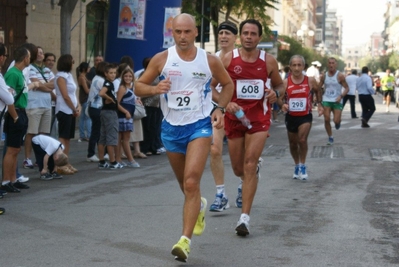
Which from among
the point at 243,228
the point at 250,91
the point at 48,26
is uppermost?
the point at 48,26

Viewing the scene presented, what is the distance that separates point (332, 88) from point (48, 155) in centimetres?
898

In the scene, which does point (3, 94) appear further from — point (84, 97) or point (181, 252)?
point (84, 97)

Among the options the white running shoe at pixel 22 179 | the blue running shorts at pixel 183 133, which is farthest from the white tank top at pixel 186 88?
the white running shoe at pixel 22 179

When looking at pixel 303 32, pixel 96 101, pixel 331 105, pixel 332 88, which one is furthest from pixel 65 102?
pixel 303 32

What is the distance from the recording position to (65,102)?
12977 mm

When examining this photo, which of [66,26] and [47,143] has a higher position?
[66,26]

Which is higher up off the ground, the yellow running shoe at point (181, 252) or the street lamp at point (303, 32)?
the street lamp at point (303, 32)

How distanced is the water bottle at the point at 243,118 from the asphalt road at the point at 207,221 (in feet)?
3.15

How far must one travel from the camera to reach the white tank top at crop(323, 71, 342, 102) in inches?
771

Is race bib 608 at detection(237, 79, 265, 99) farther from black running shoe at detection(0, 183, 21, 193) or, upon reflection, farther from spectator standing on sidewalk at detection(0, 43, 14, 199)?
black running shoe at detection(0, 183, 21, 193)

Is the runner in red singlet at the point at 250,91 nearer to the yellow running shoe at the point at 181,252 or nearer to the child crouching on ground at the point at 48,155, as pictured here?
the yellow running shoe at the point at 181,252

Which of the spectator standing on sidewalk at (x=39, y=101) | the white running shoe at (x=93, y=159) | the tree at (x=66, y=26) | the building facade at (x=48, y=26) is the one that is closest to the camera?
the spectator standing on sidewalk at (x=39, y=101)

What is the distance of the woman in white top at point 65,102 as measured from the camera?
13.0 metres

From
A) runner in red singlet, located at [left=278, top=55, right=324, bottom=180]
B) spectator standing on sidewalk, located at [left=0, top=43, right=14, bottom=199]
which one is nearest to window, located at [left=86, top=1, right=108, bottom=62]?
runner in red singlet, located at [left=278, top=55, right=324, bottom=180]
